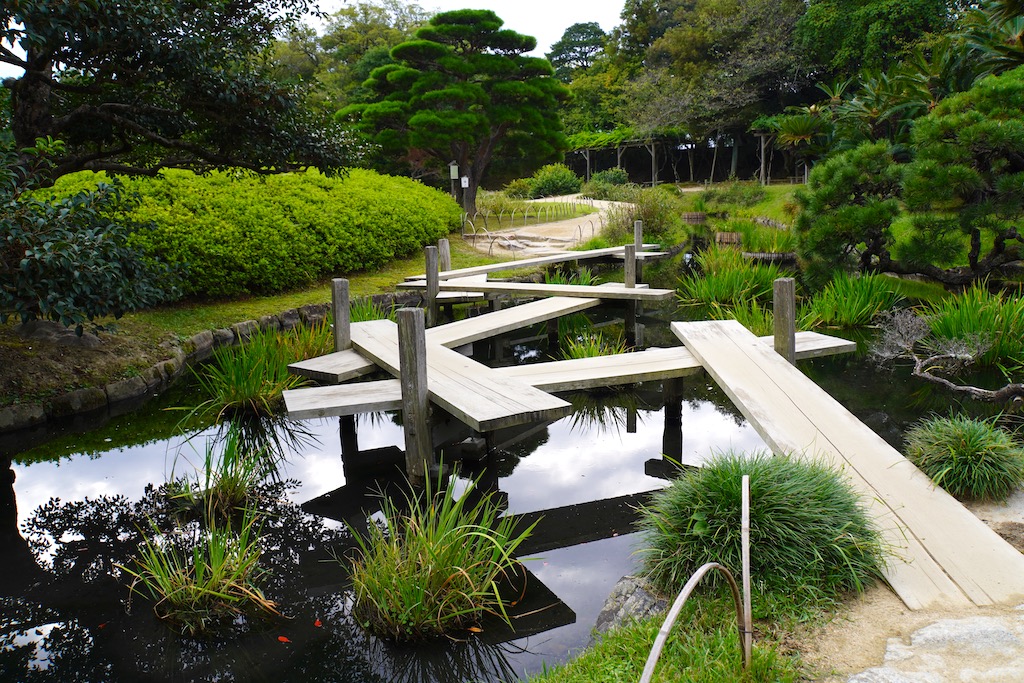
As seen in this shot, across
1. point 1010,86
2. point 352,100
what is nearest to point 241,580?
point 1010,86

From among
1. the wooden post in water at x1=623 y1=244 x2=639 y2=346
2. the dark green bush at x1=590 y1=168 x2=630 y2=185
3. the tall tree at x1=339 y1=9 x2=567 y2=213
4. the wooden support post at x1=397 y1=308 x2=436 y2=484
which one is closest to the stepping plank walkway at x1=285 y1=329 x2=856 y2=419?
the wooden support post at x1=397 y1=308 x2=436 y2=484

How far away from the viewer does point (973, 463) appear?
4.02m

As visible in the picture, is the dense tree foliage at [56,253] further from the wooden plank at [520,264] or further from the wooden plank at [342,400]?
the wooden plank at [520,264]

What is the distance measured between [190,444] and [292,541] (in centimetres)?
214

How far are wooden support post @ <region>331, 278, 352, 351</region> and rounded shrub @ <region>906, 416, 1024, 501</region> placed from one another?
4.74 m

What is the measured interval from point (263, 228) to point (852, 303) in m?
7.82

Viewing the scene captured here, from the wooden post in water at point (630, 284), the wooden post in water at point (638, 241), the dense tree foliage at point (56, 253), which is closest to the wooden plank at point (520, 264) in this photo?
the wooden post in water at point (638, 241)

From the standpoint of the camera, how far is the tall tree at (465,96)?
63.0 feet

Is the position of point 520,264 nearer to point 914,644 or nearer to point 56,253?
point 56,253

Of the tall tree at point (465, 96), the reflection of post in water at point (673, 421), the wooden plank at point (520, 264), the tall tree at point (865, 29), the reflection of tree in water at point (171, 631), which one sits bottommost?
the reflection of tree in water at point (171, 631)

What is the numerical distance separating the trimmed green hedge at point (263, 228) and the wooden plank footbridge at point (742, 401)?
3097mm

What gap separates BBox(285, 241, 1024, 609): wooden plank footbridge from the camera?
122 inches

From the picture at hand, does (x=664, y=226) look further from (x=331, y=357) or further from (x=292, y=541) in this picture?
(x=292, y=541)

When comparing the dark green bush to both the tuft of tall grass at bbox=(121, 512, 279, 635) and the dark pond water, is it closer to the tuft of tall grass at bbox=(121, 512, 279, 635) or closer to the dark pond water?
the dark pond water
